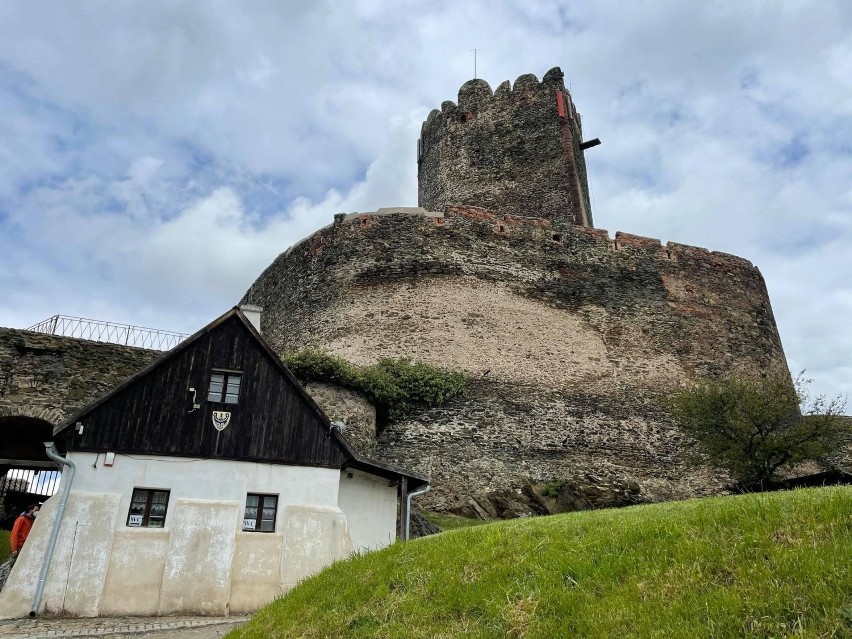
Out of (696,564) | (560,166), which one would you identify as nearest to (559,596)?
(696,564)

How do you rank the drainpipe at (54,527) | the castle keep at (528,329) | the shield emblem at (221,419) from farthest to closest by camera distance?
the castle keep at (528,329) < the shield emblem at (221,419) < the drainpipe at (54,527)

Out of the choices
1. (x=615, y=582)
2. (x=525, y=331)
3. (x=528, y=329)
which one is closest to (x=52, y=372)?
(x=525, y=331)

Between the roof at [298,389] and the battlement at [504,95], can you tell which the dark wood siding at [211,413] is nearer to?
the roof at [298,389]

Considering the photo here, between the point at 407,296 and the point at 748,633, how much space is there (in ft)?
60.0

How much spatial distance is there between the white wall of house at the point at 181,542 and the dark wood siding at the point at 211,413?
27 cm

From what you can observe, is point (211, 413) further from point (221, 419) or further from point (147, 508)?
point (147, 508)

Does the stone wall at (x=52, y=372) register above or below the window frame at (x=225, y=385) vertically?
above

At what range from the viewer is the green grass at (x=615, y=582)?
5.41 m

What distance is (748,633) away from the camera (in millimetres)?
5141

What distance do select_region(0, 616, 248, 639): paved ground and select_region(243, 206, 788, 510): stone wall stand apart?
27.9 ft

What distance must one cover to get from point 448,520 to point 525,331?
790 cm

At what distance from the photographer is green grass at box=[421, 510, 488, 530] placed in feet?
55.1

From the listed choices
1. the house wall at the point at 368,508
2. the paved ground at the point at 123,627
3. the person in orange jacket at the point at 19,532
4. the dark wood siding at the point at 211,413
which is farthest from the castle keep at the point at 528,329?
the paved ground at the point at 123,627

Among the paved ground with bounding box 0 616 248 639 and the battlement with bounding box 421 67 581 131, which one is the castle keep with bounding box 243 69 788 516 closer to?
the battlement with bounding box 421 67 581 131
